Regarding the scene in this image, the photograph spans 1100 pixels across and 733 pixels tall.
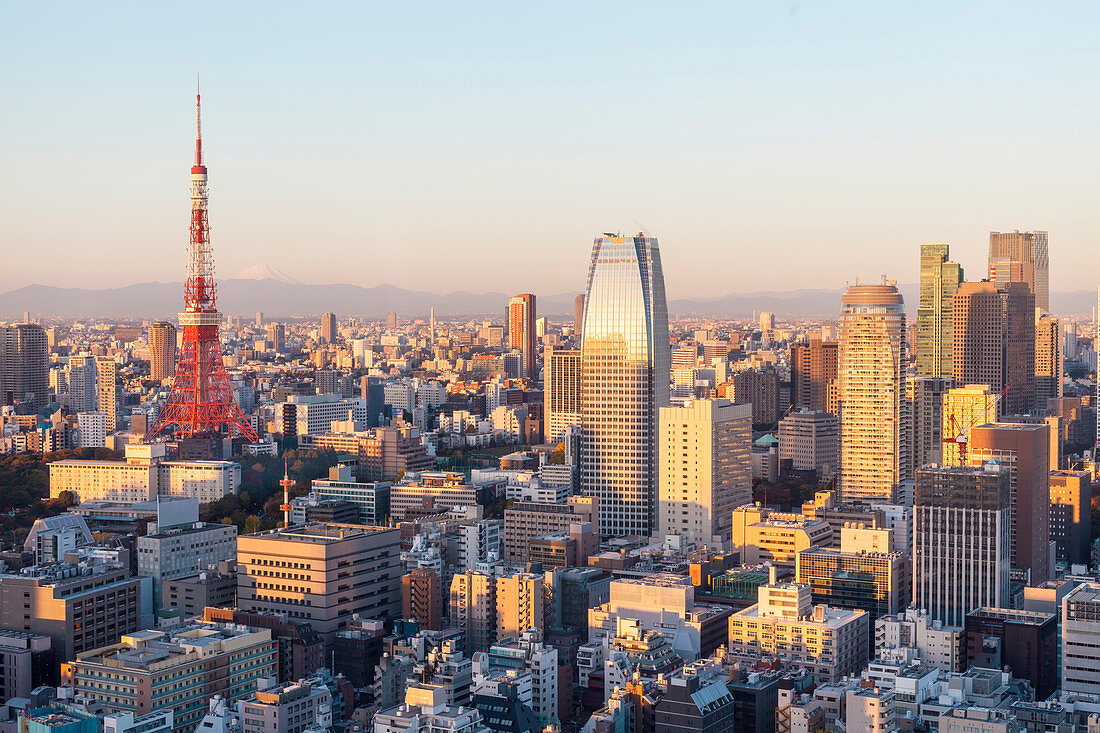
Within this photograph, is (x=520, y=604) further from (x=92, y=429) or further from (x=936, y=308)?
(x=936, y=308)

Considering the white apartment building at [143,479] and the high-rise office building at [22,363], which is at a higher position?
the high-rise office building at [22,363]

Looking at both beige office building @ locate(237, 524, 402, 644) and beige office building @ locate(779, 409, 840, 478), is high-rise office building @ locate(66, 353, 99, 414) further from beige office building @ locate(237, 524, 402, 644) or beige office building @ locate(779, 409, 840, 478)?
beige office building @ locate(237, 524, 402, 644)

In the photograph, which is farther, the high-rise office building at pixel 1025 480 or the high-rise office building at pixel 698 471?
the high-rise office building at pixel 698 471

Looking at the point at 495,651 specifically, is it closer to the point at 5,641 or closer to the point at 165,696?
the point at 165,696

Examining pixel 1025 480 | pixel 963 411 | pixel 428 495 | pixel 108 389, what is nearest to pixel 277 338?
pixel 108 389

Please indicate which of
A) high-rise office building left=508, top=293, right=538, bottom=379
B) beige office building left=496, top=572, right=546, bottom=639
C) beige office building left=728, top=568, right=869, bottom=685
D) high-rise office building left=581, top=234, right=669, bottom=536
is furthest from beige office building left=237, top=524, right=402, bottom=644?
high-rise office building left=508, top=293, right=538, bottom=379

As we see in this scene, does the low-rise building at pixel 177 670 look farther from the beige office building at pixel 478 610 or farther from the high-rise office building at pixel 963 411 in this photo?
the high-rise office building at pixel 963 411

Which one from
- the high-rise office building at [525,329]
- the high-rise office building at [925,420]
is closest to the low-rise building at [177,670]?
the high-rise office building at [925,420]
